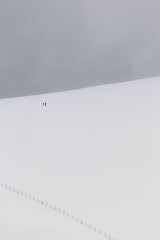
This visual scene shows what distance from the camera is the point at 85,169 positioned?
21.8 metres

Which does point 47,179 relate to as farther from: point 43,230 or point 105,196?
point 43,230

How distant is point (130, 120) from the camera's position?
3284cm

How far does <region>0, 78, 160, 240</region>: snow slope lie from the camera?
14422mm

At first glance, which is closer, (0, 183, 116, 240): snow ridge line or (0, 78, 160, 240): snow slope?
(0, 183, 116, 240): snow ridge line

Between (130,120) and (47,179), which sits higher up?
(130,120)

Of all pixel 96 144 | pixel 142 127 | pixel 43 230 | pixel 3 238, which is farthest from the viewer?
pixel 142 127

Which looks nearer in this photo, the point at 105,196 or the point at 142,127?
the point at 105,196

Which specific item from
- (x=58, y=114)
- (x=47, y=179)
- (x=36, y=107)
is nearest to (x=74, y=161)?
(x=47, y=179)

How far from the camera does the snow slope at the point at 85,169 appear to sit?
568 inches

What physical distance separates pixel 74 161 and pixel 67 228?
9.65 meters

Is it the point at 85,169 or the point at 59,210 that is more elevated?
the point at 85,169

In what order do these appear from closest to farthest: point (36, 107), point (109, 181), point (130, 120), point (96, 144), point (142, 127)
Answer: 1. point (109, 181)
2. point (96, 144)
3. point (142, 127)
4. point (130, 120)
5. point (36, 107)

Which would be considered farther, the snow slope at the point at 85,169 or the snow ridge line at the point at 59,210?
the snow slope at the point at 85,169

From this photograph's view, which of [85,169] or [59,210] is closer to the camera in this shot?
[59,210]
